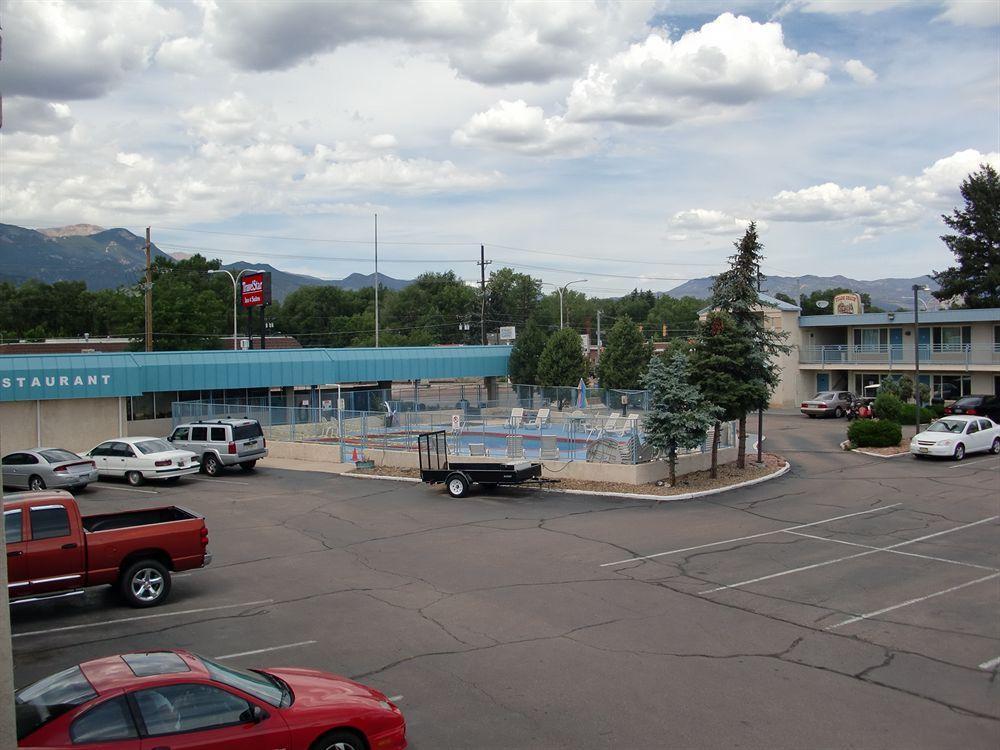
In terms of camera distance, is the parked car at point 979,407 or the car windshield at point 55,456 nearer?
the car windshield at point 55,456

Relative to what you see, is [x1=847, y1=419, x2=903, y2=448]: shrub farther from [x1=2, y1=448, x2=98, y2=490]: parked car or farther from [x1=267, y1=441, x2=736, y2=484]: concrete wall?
[x1=2, y1=448, x2=98, y2=490]: parked car

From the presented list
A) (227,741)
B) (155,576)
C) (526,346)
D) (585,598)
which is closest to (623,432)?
(585,598)

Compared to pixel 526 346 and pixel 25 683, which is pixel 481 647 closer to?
pixel 25 683

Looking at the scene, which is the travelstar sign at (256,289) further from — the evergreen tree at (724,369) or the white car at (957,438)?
the white car at (957,438)

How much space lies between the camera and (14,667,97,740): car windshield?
5.95 meters

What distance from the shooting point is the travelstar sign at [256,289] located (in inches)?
2149

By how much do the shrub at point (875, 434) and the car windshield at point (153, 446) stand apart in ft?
86.5

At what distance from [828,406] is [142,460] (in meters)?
36.6

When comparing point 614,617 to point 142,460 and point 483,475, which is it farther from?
point 142,460

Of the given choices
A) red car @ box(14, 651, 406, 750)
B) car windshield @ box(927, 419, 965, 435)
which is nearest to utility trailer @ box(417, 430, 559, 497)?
A: car windshield @ box(927, 419, 965, 435)

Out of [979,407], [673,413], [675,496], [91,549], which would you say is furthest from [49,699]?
[979,407]

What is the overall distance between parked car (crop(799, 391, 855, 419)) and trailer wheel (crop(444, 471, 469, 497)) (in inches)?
1192

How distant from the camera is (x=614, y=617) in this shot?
A: 41.1 feet

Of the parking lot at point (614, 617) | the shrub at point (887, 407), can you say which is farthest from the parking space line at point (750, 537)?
the shrub at point (887, 407)
